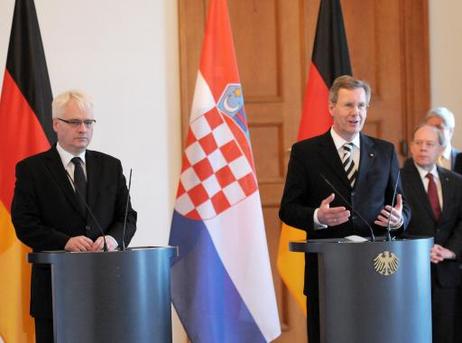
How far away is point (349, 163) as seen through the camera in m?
3.31

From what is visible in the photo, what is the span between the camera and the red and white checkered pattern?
170 inches

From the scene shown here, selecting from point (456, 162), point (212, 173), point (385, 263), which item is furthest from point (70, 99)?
point (456, 162)

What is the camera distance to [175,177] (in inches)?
204

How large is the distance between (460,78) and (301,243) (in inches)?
Result: 119

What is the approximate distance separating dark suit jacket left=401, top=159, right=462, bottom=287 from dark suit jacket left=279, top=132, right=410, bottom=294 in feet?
2.85

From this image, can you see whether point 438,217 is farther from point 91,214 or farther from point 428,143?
point 91,214

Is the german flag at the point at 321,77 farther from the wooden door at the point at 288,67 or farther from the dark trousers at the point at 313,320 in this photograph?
the dark trousers at the point at 313,320

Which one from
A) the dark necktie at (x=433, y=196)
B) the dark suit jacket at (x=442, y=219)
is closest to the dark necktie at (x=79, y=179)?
the dark suit jacket at (x=442, y=219)

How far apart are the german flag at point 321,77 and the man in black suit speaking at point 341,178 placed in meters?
1.19

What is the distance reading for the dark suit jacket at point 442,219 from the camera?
13.6 ft

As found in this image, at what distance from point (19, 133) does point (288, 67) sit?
74.7 inches

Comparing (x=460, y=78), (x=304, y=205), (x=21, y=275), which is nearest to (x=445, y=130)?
(x=460, y=78)

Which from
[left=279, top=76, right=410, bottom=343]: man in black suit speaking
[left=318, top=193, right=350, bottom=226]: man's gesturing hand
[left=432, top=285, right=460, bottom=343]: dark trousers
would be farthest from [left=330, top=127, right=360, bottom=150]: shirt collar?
[left=432, top=285, right=460, bottom=343]: dark trousers

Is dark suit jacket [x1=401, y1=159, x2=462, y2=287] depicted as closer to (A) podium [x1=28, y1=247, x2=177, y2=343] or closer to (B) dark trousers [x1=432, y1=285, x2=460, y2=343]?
(B) dark trousers [x1=432, y1=285, x2=460, y2=343]
